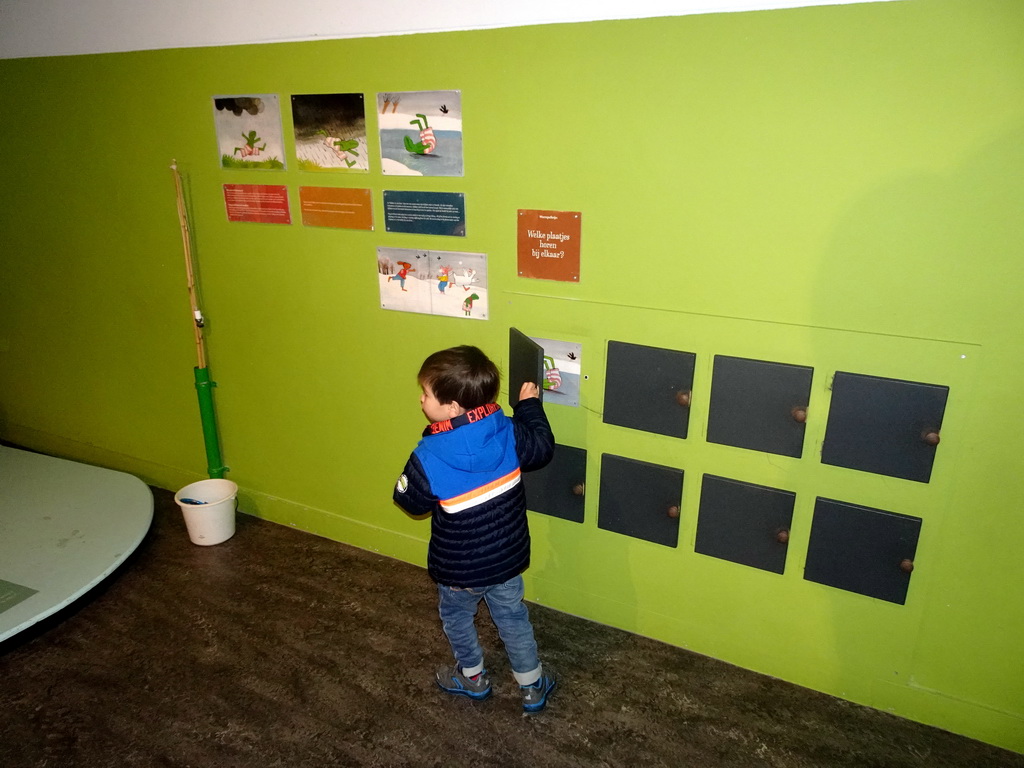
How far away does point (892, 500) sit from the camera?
191 centimetres

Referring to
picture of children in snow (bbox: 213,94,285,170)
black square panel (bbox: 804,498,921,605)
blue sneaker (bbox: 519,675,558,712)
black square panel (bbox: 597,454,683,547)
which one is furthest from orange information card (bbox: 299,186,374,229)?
black square panel (bbox: 804,498,921,605)

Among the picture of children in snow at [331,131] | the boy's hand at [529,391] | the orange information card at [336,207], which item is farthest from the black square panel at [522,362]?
the picture of children in snow at [331,131]

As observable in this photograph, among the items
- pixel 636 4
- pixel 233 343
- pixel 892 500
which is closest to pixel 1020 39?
pixel 636 4

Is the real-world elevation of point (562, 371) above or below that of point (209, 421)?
above

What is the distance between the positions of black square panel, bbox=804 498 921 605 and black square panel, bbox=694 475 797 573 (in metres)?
0.09

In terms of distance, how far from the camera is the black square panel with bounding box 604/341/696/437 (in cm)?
206

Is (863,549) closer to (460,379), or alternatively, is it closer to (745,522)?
(745,522)

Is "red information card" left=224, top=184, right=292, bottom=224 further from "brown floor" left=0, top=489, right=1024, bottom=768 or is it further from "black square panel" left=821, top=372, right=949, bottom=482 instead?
"black square panel" left=821, top=372, right=949, bottom=482

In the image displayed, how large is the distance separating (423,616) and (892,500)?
1.54m

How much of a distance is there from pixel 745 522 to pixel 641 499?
317mm

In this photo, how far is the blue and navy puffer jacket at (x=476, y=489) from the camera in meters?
1.85

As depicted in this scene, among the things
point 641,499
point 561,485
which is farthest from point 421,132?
point 641,499

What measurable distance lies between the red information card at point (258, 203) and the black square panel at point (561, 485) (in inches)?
50.1

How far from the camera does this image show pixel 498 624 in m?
2.10
